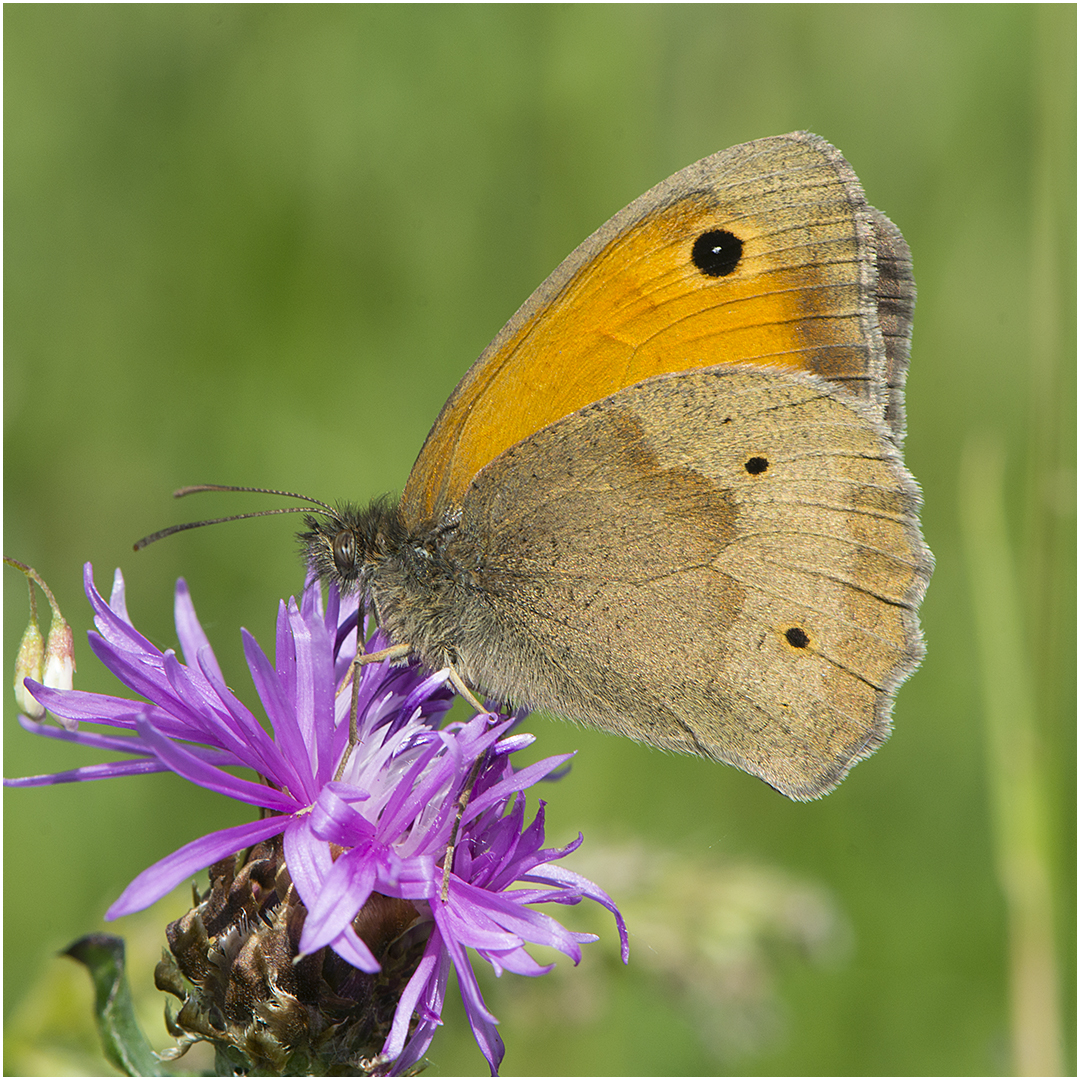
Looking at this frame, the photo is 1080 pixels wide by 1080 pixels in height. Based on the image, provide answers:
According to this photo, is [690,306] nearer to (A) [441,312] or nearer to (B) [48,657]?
(B) [48,657]

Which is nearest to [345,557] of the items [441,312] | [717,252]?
[717,252]

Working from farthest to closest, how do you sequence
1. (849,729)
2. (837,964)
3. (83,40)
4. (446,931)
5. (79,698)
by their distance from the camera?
(83,40), (837,964), (849,729), (79,698), (446,931)

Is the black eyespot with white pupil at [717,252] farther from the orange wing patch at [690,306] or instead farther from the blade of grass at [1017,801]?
the blade of grass at [1017,801]

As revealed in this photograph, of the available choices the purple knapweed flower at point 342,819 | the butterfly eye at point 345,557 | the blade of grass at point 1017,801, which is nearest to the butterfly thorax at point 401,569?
the butterfly eye at point 345,557

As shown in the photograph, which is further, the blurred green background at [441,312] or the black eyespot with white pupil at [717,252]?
the blurred green background at [441,312]

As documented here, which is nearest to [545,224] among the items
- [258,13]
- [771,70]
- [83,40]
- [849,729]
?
[771,70]

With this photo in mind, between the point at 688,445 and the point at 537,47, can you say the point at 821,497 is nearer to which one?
the point at 688,445

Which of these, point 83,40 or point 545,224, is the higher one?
point 83,40
